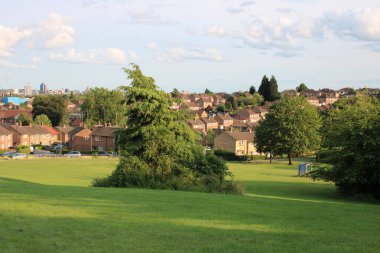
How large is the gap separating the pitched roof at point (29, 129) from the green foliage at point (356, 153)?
83.9 metres

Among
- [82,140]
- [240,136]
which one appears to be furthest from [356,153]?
[82,140]

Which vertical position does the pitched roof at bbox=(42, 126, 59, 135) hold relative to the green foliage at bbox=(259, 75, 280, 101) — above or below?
below

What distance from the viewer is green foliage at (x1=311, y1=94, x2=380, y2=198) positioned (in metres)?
29.9

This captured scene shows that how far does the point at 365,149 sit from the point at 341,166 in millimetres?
1944

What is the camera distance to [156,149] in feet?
103

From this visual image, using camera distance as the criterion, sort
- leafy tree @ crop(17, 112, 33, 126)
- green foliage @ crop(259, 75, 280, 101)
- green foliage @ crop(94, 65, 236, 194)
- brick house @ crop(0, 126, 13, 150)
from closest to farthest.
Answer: green foliage @ crop(94, 65, 236, 194) → brick house @ crop(0, 126, 13, 150) → leafy tree @ crop(17, 112, 33, 126) → green foliage @ crop(259, 75, 280, 101)

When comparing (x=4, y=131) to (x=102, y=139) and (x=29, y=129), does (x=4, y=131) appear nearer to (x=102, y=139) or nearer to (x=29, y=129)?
(x=29, y=129)

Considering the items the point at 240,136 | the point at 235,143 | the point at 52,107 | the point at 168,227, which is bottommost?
the point at 168,227

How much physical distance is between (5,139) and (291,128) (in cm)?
6231

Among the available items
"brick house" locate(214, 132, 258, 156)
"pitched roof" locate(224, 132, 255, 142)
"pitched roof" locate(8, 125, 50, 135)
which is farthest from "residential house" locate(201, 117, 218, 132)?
"pitched roof" locate(8, 125, 50, 135)

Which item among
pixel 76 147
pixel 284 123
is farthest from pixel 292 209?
pixel 76 147

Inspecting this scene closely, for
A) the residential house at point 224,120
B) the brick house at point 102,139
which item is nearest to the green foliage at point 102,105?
the brick house at point 102,139

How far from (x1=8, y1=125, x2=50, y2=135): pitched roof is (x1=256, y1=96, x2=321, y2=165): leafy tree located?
57082 mm

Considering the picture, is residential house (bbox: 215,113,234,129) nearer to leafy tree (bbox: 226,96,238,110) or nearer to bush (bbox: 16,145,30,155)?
leafy tree (bbox: 226,96,238,110)
